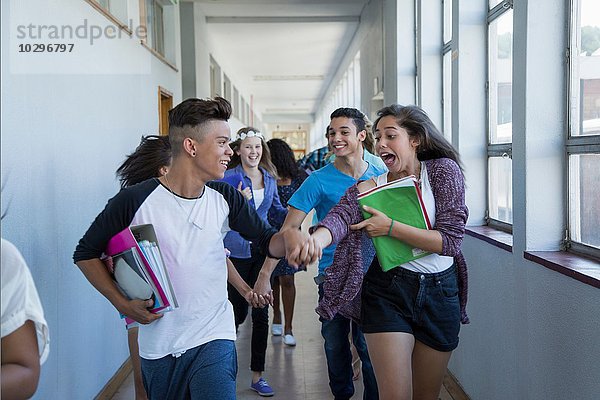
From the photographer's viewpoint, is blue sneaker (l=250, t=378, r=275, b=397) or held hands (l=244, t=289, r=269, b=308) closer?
held hands (l=244, t=289, r=269, b=308)

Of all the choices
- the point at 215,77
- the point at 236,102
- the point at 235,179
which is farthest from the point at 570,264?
the point at 236,102

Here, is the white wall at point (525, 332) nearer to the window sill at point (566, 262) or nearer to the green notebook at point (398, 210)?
the window sill at point (566, 262)

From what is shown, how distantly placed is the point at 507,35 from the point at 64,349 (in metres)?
2.99

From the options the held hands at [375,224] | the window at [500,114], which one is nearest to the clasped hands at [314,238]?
the held hands at [375,224]

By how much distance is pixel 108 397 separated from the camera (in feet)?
14.7

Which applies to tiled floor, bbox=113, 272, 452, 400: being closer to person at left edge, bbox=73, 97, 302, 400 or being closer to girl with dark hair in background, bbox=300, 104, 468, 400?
girl with dark hair in background, bbox=300, 104, 468, 400

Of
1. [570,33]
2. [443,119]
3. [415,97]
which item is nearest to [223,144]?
[570,33]

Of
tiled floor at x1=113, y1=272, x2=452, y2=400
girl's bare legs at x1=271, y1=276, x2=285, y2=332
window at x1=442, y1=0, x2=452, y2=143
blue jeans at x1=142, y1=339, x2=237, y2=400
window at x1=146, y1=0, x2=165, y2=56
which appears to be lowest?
tiled floor at x1=113, y1=272, x2=452, y2=400

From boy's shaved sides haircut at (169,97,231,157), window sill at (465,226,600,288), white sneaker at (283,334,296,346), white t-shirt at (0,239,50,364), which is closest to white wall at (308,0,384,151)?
white sneaker at (283,334,296,346)

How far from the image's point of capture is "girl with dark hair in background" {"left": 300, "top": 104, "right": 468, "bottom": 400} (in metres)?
2.76

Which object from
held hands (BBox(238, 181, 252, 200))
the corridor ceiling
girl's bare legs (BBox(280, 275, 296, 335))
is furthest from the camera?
the corridor ceiling

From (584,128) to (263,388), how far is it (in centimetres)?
253

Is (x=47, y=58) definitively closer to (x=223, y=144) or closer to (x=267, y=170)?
(x=223, y=144)

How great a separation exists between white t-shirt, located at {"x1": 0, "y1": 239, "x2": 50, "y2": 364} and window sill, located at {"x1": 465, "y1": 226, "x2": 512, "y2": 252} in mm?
2614
